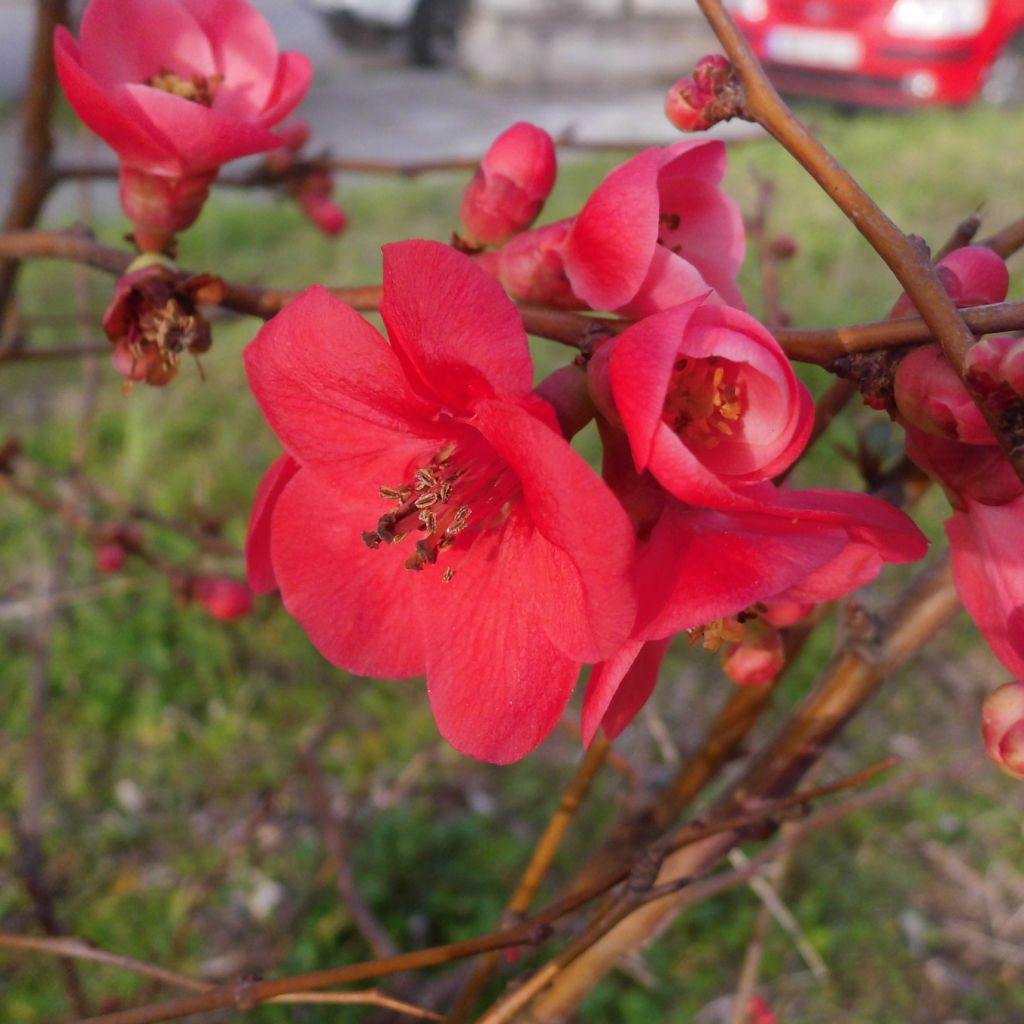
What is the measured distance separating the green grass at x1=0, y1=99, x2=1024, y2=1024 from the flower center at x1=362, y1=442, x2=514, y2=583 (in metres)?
0.86

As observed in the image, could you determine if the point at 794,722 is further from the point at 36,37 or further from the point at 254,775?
the point at 254,775

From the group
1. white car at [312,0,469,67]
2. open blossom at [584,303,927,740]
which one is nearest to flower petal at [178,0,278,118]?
open blossom at [584,303,927,740]

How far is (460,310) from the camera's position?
45 cm

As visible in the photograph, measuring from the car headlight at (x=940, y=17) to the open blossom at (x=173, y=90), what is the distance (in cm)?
574

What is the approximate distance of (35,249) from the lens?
2.45 feet

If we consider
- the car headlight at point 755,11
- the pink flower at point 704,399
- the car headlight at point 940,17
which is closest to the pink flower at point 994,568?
the pink flower at point 704,399

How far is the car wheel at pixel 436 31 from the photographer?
319 inches

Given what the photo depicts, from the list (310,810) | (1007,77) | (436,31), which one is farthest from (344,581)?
(436,31)

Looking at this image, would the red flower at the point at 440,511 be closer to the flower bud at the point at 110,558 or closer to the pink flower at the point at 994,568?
the pink flower at the point at 994,568

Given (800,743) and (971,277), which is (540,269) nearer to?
(971,277)

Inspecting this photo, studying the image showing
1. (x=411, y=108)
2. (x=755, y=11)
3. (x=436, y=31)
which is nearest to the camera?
(x=755, y=11)

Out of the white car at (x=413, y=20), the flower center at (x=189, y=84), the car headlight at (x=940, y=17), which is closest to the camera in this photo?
the flower center at (x=189, y=84)

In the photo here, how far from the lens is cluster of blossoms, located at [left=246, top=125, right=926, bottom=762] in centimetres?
44

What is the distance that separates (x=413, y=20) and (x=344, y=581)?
8.55 m
